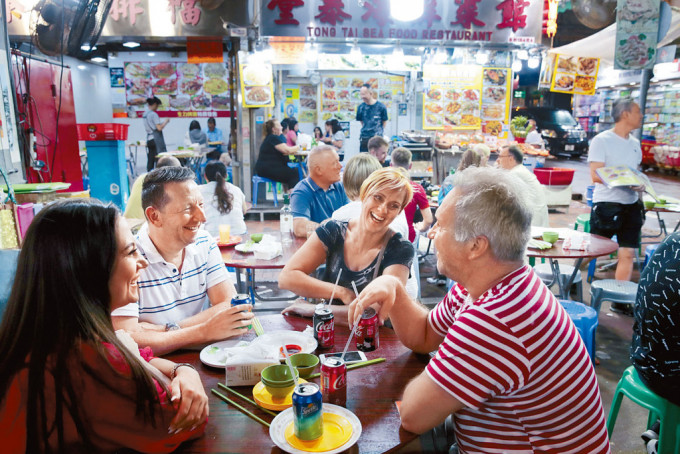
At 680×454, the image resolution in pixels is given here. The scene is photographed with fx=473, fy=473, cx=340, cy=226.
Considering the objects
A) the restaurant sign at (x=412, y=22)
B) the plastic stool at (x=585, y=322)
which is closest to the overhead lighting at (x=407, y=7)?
the restaurant sign at (x=412, y=22)

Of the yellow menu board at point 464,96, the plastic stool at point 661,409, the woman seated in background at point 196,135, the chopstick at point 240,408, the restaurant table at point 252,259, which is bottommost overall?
the plastic stool at point 661,409

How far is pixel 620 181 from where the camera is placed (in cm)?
458

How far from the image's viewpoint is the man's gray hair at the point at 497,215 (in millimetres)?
1411

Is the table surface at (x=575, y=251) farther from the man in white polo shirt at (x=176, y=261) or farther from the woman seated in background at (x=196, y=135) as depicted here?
the woman seated in background at (x=196, y=135)

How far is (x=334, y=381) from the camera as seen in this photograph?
152 centimetres

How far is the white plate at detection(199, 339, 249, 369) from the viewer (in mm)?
1800

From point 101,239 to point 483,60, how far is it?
8.65m

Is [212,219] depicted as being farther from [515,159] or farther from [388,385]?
[515,159]

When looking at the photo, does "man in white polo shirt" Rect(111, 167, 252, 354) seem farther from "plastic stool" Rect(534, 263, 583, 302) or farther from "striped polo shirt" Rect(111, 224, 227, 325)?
"plastic stool" Rect(534, 263, 583, 302)

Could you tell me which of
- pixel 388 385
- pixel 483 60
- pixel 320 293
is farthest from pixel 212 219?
pixel 483 60

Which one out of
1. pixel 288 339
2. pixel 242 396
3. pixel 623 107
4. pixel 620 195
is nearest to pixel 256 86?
pixel 623 107

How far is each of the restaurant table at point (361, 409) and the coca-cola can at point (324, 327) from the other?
0.17 feet

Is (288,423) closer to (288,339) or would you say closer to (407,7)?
(288,339)

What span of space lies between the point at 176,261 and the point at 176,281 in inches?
4.5
